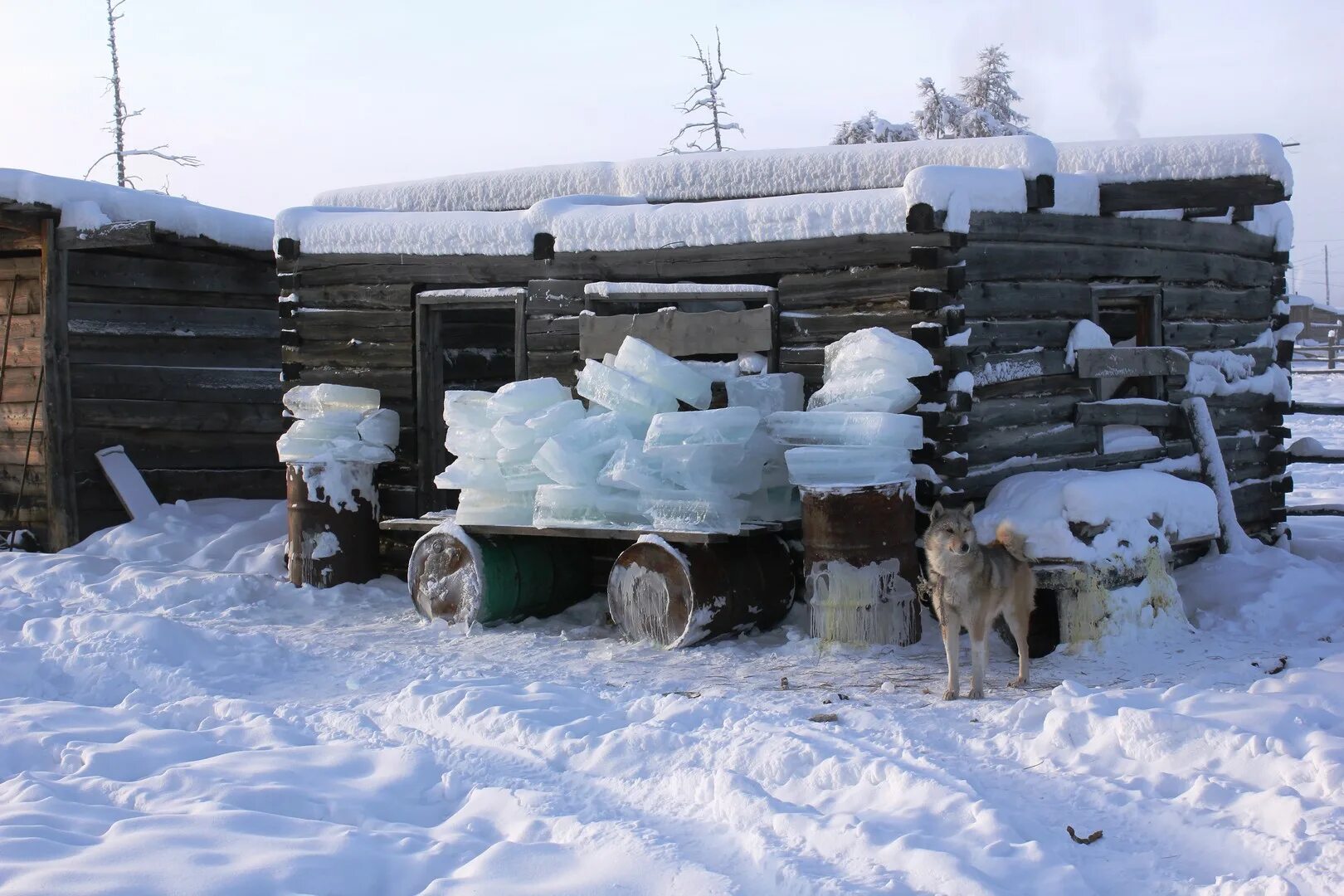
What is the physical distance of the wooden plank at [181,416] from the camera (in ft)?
39.1

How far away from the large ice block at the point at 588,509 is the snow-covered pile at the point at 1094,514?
2186 millimetres

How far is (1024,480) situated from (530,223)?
13.7 ft

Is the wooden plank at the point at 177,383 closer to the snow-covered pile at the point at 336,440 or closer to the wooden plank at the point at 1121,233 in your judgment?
the snow-covered pile at the point at 336,440

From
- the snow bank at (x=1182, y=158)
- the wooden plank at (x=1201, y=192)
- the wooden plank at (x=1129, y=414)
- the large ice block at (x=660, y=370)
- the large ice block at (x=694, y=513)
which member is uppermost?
the snow bank at (x=1182, y=158)

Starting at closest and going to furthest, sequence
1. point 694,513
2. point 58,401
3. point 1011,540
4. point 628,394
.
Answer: point 1011,540 → point 694,513 → point 628,394 → point 58,401

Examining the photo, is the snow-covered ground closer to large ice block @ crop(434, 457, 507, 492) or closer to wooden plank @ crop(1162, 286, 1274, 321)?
large ice block @ crop(434, 457, 507, 492)

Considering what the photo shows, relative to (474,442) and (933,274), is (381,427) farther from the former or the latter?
(933,274)

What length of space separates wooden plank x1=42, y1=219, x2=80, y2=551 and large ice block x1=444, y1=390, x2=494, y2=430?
15.8 ft

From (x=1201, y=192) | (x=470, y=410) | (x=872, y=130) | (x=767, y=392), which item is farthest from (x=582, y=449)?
(x=872, y=130)

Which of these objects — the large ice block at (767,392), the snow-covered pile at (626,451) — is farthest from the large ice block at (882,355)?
the snow-covered pile at (626,451)

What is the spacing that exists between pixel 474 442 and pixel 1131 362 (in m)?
4.96

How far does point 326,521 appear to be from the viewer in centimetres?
984

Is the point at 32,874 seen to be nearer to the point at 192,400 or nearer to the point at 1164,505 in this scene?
the point at 1164,505

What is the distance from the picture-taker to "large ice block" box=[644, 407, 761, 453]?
790 cm
